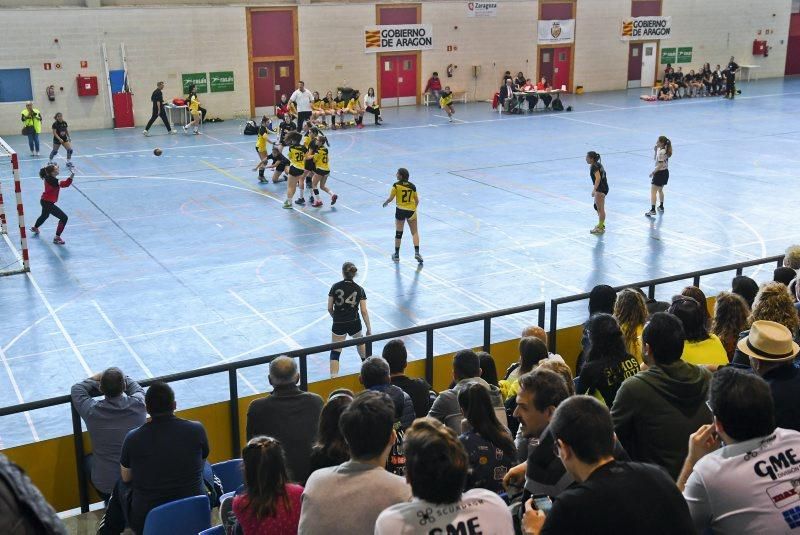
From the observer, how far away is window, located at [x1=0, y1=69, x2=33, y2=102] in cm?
3522

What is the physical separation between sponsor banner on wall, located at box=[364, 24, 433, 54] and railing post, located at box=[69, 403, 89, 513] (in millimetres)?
37096

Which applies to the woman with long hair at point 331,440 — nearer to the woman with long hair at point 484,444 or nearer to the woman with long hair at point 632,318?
the woman with long hair at point 484,444

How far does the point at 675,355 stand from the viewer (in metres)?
5.64

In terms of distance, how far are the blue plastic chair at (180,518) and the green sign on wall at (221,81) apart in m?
35.1

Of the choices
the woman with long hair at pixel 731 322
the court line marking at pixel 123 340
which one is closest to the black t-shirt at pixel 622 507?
the woman with long hair at pixel 731 322

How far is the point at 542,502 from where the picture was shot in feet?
14.9

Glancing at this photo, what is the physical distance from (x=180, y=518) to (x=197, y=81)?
1375 inches

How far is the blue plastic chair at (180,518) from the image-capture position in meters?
6.19

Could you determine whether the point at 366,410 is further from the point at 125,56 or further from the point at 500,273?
the point at 125,56

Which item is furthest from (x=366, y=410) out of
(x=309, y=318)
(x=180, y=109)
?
(x=180, y=109)

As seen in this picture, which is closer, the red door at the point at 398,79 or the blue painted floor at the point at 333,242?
the blue painted floor at the point at 333,242

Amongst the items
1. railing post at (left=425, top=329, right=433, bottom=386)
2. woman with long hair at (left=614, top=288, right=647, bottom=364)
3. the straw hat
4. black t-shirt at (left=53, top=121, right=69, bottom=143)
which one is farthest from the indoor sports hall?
the straw hat

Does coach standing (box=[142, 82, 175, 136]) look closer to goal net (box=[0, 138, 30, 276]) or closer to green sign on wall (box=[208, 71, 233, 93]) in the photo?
green sign on wall (box=[208, 71, 233, 93])

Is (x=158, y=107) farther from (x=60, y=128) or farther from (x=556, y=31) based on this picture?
(x=556, y=31)
